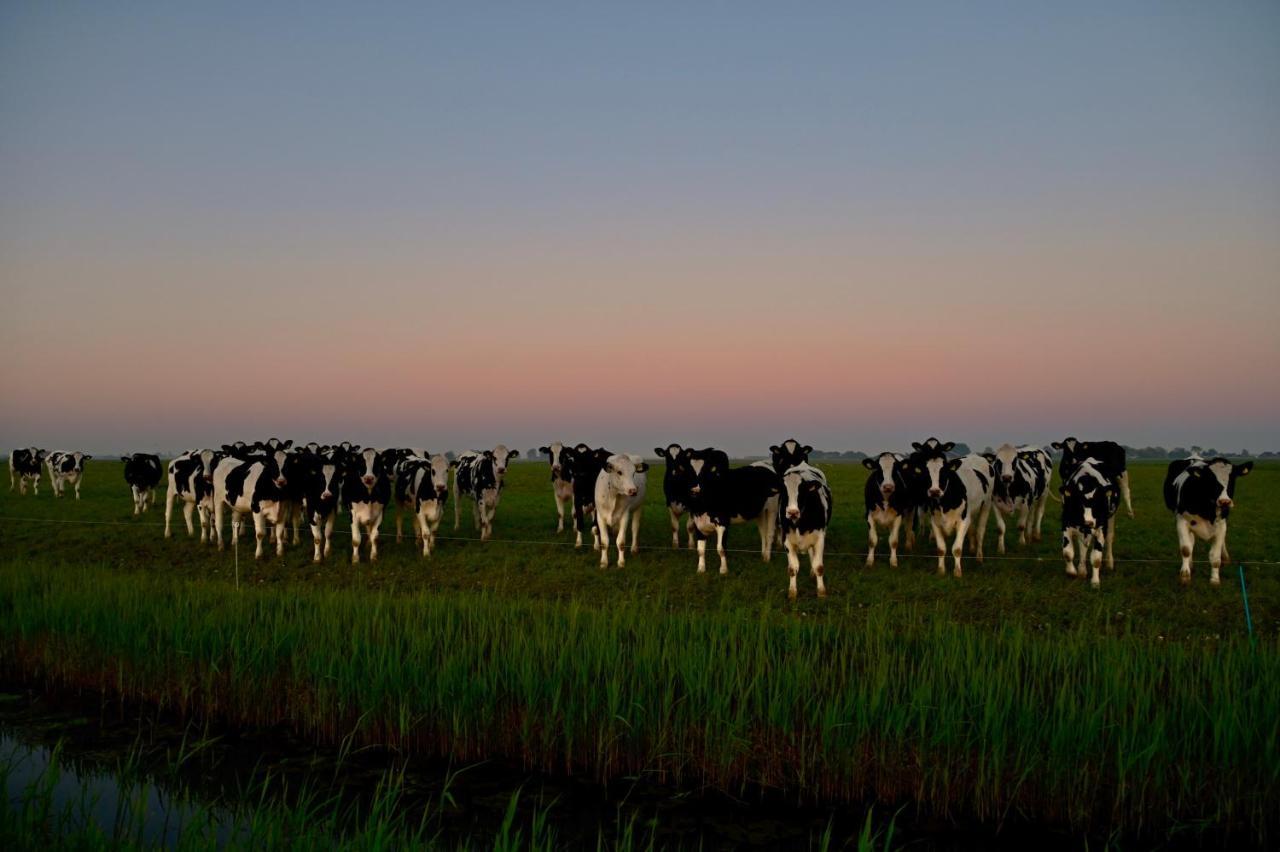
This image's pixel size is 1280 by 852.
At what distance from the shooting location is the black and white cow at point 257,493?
64.5ft

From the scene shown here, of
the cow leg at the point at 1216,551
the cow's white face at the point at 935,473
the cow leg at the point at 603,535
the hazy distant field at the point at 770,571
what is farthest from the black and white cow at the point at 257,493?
the cow leg at the point at 1216,551

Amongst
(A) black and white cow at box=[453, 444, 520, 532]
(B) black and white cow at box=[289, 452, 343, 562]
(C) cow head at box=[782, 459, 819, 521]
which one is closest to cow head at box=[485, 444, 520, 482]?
(A) black and white cow at box=[453, 444, 520, 532]

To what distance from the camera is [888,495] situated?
17.1 meters

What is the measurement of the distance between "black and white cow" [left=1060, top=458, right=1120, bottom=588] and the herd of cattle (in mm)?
24

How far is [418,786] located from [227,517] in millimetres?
20807

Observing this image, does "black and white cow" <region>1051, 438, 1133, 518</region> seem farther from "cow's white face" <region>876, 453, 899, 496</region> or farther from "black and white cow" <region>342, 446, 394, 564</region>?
"black and white cow" <region>342, 446, 394, 564</region>

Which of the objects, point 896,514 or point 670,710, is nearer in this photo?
point 670,710

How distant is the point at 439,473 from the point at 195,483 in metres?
6.62

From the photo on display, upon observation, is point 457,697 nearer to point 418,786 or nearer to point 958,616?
point 418,786

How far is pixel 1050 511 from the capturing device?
90.2ft

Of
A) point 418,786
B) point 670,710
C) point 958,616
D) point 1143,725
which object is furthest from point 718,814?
point 958,616

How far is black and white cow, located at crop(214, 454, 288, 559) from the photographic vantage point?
19656 mm

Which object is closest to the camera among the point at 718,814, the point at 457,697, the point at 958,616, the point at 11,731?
the point at 718,814

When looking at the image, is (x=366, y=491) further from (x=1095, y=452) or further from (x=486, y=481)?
(x=1095, y=452)
